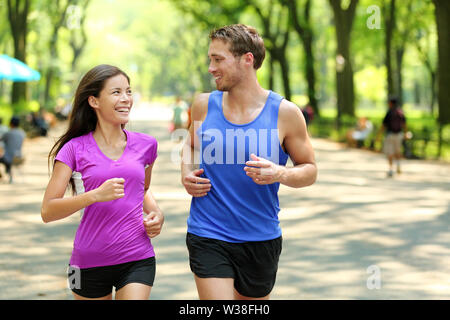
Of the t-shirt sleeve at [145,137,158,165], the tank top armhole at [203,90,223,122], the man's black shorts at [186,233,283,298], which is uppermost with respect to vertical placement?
the tank top armhole at [203,90,223,122]

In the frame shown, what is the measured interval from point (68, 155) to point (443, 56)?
22.3 meters

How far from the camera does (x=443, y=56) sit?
2448 centimetres

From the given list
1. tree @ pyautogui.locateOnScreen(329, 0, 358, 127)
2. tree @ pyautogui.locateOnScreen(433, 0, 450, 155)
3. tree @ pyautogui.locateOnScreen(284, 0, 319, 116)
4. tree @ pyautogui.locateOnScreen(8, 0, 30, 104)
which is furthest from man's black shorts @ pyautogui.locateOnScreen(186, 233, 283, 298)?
tree @ pyautogui.locateOnScreen(284, 0, 319, 116)

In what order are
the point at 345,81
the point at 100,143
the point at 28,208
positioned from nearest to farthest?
the point at 100,143 → the point at 28,208 → the point at 345,81

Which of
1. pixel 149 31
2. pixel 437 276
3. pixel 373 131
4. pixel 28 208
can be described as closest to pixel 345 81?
pixel 373 131

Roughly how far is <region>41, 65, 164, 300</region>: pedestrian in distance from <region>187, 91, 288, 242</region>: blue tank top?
0.98ft

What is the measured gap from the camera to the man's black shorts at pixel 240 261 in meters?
3.97

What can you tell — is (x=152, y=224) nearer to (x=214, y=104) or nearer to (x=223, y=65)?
(x=214, y=104)

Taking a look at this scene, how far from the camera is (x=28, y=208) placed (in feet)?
42.4

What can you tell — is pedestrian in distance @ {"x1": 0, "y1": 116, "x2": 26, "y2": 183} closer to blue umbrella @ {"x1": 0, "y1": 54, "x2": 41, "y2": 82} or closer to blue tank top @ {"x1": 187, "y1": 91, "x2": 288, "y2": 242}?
blue umbrella @ {"x1": 0, "y1": 54, "x2": 41, "y2": 82}

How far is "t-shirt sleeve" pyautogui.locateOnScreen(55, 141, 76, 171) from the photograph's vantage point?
379 centimetres
